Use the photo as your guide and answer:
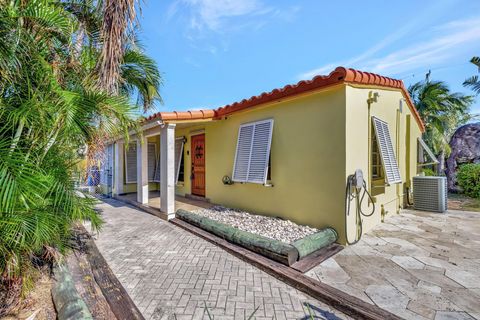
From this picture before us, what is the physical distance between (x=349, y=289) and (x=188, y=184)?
27.4 ft

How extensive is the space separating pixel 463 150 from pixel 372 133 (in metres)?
12.8

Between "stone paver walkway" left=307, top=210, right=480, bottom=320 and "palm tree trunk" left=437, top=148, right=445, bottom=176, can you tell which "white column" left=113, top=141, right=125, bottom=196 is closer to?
"stone paver walkway" left=307, top=210, right=480, bottom=320

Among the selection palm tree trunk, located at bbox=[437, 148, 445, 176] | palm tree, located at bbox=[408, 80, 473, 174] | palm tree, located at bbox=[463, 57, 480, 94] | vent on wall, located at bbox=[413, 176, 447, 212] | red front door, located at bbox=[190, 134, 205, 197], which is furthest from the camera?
palm tree, located at bbox=[408, 80, 473, 174]

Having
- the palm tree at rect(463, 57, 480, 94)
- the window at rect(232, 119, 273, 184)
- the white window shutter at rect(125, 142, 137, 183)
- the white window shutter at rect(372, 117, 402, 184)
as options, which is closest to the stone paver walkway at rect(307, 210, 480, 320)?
the white window shutter at rect(372, 117, 402, 184)

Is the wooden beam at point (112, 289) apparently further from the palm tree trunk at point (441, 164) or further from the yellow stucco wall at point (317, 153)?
the palm tree trunk at point (441, 164)

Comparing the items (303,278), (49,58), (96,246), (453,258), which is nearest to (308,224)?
(303,278)

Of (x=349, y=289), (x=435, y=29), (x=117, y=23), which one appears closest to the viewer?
(x=349, y=289)

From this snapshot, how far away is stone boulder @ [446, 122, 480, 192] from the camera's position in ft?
44.6

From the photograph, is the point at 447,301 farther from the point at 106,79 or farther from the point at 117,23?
the point at 117,23

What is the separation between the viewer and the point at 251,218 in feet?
21.9

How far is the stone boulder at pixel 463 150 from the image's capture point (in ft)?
44.6

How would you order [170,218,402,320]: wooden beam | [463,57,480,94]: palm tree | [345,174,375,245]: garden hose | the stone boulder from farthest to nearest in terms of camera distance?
1. the stone boulder
2. [463,57,480,94]: palm tree
3. [345,174,375,245]: garden hose
4. [170,218,402,320]: wooden beam

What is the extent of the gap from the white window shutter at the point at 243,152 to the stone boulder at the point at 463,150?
13.9 m

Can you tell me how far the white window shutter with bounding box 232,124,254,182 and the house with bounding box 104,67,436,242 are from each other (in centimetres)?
3
